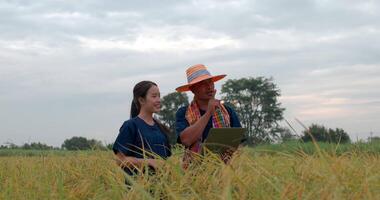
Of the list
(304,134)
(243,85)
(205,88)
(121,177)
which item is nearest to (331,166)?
(304,134)

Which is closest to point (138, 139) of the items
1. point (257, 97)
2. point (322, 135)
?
point (322, 135)

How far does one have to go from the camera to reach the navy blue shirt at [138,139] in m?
3.47

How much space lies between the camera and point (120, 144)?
3.46 meters

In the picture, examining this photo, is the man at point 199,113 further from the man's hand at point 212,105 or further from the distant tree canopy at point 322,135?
the distant tree canopy at point 322,135

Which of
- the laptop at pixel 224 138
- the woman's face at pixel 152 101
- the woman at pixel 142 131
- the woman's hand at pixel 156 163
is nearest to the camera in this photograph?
the woman's hand at pixel 156 163

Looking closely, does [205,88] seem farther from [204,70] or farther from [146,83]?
[146,83]

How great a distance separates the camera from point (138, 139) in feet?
11.5

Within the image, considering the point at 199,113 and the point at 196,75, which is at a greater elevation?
the point at 196,75

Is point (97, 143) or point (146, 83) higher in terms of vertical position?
point (146, 83)

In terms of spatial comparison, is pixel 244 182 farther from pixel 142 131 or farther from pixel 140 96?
pixel 140 96

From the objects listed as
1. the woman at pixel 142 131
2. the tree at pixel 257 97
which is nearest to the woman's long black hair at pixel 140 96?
the woman at pixel 142 131

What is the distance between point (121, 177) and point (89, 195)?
191mm

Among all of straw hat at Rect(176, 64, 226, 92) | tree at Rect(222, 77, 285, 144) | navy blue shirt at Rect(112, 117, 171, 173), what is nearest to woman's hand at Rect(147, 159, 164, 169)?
navy blue shirt at Rect(112, 117, 171, 173)

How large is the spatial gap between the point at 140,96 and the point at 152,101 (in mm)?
102
